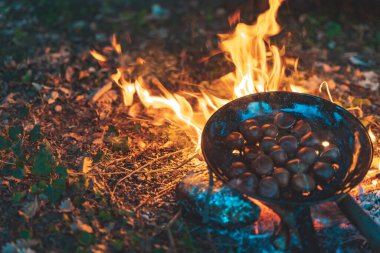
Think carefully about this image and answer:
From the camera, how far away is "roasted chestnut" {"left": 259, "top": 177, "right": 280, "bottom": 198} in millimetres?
3217

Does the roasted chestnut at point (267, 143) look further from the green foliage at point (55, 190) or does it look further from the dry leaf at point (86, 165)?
the green foliage at point (55, 190)

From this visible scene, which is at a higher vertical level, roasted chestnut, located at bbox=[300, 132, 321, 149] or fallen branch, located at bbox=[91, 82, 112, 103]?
roasted chestnut, located at bbox=[300, 132, 321, 149]

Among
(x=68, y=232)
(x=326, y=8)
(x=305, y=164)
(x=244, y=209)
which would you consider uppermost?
(x=326, y=8)

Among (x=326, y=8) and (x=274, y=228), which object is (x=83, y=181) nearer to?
(x=274, y=228)

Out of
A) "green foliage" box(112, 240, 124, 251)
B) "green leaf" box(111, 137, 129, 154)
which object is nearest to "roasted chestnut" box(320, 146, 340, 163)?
"green foliage" box(112, 240, 124, 251)

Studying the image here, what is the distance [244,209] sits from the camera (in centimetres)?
342

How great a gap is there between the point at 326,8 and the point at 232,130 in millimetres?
3624

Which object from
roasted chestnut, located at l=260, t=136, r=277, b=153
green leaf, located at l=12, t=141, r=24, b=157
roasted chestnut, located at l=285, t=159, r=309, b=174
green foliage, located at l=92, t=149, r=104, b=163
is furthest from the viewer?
green foliage, located at l=92, t=149, r=104, b=163

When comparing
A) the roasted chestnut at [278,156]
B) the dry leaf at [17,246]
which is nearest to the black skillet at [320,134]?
the roasted chestnut at [278,156]

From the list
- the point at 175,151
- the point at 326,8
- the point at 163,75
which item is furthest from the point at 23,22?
the point at 326,8

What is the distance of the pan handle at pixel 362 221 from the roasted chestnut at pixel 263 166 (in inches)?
22.5

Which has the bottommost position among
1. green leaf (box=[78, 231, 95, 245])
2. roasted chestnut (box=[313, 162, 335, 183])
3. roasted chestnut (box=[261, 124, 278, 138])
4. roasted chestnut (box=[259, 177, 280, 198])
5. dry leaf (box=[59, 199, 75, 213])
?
green leaf (box=[78, 231, 95, 245])

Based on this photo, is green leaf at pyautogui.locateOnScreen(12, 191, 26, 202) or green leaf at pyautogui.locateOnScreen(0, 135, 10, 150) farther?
green leaf at pyautogui.locateOnScreen(0, 135, 10, 150)

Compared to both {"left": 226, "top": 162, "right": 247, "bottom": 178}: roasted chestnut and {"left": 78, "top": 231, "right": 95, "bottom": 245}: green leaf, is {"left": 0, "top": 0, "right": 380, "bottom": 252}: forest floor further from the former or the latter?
{"left": 226, "top": 162, "right": 247, "bottom": 178}: roasted chestnut
